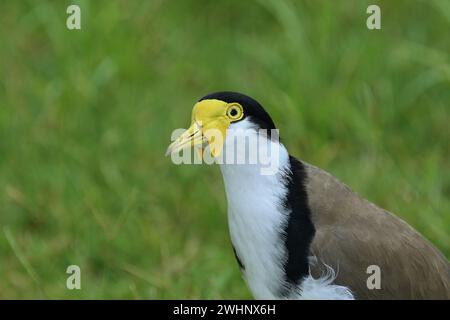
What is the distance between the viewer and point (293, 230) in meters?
3.52

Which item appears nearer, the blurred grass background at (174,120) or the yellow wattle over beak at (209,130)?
the yellow wattle over beak at (209,130)

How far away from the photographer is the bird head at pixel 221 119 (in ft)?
11.5

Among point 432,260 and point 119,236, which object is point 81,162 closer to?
point 119,236

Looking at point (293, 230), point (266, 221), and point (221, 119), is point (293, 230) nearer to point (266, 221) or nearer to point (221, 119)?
point (266, 221)

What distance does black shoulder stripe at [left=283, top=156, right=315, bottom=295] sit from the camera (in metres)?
3.51

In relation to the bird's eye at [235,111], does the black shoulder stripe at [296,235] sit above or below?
below

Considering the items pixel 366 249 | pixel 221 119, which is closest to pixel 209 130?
pixel 221 119

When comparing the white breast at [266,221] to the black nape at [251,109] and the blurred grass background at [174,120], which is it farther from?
the blurred grass background at [174,120]

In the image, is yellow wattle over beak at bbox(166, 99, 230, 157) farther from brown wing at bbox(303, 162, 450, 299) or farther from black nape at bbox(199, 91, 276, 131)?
brown wing at bbox(303, 162, 450, 299)

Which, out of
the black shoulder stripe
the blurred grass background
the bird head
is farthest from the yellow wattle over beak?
the blurred grass background

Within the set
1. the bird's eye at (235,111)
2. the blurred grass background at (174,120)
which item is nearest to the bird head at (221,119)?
the bird's eye at (235,111)

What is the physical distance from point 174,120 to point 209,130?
188cm
